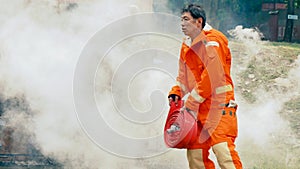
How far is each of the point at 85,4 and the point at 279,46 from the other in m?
4.47

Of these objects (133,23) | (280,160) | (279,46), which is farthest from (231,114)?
(279,46)

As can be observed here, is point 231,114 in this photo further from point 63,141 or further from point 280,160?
point 63,141

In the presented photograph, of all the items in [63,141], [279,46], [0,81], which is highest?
[279,46]

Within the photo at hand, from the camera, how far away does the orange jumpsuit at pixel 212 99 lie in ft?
15.9

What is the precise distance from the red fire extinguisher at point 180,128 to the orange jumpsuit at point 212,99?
0.27ft

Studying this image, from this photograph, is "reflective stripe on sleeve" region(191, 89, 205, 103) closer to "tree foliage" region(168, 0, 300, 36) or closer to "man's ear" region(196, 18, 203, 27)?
"man's ear" region(196, 18, 203, 27)

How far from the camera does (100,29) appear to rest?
8266 millimetres

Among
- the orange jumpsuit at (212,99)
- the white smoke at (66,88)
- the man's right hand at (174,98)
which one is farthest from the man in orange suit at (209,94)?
the white smoke at (66,88)

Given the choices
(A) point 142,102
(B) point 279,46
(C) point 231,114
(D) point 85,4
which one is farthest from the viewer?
(B) point 279,46

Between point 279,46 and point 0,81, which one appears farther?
point 279,46

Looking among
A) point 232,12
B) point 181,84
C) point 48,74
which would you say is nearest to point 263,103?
point 48,74

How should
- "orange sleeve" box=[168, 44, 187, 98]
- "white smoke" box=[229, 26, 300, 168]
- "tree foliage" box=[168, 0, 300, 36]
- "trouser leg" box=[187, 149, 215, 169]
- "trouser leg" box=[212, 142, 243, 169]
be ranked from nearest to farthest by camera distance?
"trouser leg" box=[212, 142, 243, 169], "trouser leg" box=[187, 149, 215, 169], "orange sleeve" box=[168, 44, 187, 98], "white smoke" box=[229, 26, 300, 168], "tree foliage" box=[168, 0, 300, 36]

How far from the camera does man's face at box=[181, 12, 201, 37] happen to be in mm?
5023

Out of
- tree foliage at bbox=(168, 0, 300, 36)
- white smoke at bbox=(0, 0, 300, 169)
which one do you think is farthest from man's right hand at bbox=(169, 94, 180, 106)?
tree foliage at bbox=(168, 0, 300, 36)
